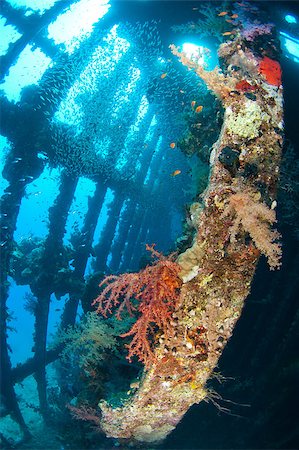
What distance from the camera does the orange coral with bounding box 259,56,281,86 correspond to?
144 inches

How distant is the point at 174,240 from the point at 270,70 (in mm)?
4477

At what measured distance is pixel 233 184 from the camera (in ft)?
10.1

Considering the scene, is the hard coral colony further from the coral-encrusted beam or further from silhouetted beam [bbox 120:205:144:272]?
silhouetted beam [bbox 120:205:144:272]

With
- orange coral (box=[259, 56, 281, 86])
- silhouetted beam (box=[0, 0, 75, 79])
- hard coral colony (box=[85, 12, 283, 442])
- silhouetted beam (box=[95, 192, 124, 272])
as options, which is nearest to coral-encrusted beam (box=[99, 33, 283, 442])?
hard coral colony (box=[85, 12, 283, 442])

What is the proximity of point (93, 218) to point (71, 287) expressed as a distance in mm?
2971

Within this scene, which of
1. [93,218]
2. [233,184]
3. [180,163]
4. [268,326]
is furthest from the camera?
[180,163]

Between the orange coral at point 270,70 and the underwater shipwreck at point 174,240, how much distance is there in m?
0.03

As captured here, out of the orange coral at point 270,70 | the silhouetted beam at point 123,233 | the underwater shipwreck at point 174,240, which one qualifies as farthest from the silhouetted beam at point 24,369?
the orange coral at point 270,70

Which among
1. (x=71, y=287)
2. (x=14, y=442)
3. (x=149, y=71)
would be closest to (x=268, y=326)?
(x=71, y=287)

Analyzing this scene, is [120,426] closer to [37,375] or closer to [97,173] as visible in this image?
[37,375]

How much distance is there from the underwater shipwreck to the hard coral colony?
0.02 m

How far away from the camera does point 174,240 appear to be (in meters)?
7.40

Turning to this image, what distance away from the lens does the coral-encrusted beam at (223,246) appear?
3.04 m

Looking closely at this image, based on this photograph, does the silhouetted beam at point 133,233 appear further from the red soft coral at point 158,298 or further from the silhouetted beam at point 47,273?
the red soft coral at point 158,298
